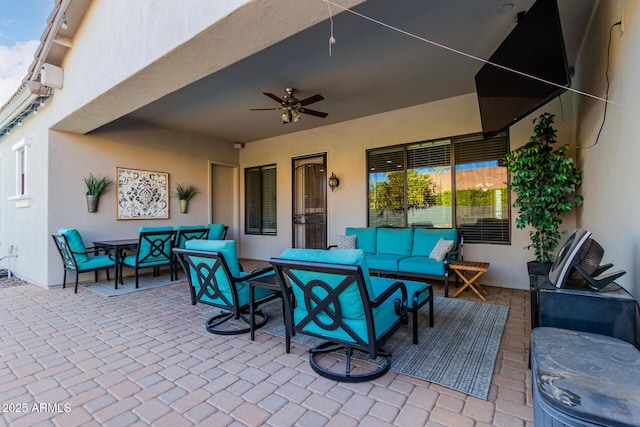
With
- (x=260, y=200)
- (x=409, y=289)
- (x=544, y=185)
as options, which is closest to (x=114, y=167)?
(x=260, y=200)

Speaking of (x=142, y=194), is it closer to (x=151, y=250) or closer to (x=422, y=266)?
(x=151, y=250)

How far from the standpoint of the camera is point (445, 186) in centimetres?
518

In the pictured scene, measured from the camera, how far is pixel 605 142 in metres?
2.62

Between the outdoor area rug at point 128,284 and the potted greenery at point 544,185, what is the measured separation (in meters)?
5.55

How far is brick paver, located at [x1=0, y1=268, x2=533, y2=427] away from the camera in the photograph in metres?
1.74

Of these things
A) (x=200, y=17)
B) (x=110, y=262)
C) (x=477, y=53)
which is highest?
(x=477, y=53)

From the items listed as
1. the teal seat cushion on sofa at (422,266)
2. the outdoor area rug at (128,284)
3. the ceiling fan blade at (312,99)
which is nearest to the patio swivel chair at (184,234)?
the outdoor area rug at (128,284)

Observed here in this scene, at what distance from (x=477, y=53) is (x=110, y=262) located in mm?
6159

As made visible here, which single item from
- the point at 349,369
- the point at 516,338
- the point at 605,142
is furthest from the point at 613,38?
the point at 349,369

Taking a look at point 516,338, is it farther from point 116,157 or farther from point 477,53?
point 116,157


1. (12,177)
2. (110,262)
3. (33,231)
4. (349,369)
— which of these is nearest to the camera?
(349,369)

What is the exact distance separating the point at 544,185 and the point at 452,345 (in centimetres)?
243

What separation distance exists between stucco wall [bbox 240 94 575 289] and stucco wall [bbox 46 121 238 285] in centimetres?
146

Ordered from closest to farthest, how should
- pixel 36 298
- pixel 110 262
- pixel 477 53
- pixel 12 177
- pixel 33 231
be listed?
pixel 477 53 → pixel 36 298 → pixel 110 262 → pixel 33 231 → pixel 12 177
